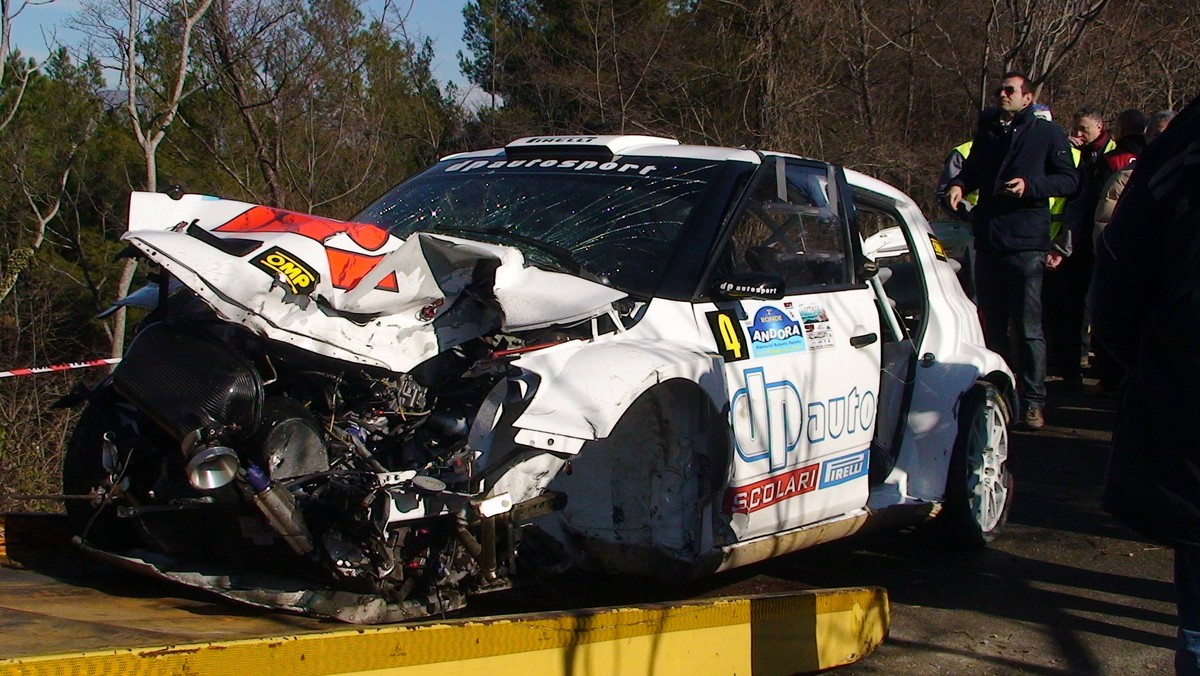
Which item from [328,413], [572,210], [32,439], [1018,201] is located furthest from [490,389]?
[32,439]

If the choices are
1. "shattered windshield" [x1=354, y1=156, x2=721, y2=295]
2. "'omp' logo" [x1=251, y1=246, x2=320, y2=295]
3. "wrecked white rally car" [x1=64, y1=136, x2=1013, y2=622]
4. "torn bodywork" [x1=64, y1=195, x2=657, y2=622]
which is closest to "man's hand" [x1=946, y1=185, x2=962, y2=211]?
"wrecked white rally car" [x1=64, y1=136, x2=1013, y2=622]

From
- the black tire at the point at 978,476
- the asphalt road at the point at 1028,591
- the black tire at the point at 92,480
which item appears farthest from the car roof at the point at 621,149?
the black tire at the point at 92,480

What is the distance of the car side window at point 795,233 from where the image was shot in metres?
4.71

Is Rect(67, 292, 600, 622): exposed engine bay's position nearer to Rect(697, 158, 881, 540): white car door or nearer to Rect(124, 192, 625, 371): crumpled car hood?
Rect(124, 192, 625, 371): crumpled car hood

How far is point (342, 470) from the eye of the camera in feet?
11.4

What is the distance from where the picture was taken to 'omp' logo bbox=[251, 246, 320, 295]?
3.45m

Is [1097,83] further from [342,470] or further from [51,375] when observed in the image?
[342,470]

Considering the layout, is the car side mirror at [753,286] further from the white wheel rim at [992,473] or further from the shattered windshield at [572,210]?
the white wheel rim at [992,473]

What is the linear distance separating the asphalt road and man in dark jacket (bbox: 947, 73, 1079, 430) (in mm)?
1082

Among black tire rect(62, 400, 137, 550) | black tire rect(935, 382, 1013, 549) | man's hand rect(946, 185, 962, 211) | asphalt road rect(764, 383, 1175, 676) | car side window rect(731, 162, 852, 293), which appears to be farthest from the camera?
man's hand rect(946, 185, 962, 211)

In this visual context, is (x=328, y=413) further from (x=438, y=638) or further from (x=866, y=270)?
(x=866, y=270)

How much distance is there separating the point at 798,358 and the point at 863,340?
20.2 inches

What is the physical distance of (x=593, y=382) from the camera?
3.61 metres

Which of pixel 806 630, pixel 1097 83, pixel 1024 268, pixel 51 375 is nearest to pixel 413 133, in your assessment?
pixel 1097 83
